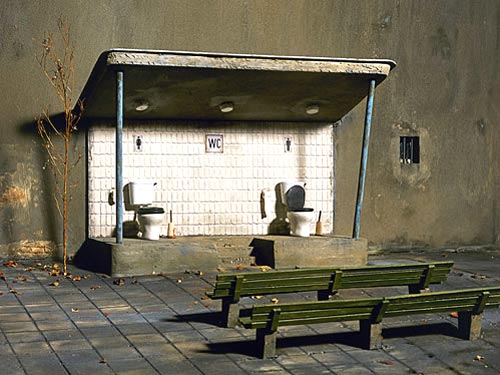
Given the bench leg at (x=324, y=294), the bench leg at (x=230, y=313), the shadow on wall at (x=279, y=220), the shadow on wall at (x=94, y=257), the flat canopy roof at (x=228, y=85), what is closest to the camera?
the bench leg at (x=230, y=313)

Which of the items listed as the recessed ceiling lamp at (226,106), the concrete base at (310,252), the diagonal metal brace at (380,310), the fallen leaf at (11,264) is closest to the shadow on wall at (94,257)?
the fallen leaf at (11,264)

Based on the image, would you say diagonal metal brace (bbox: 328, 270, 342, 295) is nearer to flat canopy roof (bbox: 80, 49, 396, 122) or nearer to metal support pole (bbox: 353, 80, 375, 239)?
flat canopy roof (bbox: 80, 49, 396, 122)

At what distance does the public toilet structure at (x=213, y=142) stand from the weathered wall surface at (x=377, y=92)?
17.3 inches

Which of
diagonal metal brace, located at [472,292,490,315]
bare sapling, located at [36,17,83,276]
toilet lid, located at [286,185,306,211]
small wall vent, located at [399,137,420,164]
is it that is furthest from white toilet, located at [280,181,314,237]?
diagonal metal brace, located at [472,292,490,315]

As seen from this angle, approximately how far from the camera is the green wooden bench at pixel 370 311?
7.43m

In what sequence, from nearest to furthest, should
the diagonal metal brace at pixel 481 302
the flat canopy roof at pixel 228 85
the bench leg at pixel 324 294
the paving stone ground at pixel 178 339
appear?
the paving stone ground at pixel 178 339 < the diagonal metal brace at pixel 481 302 < the bench leg at pixel 324 294 < the flat canopy roof at pixel 228 85

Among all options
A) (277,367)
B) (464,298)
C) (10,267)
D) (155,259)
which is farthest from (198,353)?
(10,267)

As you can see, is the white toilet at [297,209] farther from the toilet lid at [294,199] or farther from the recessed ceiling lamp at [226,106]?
the recessed ceiling lamp at [226,106]

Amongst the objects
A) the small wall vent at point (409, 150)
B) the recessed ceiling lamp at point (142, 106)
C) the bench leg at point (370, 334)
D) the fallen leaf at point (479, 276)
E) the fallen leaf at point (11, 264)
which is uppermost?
the recessed ceiling lamp at point (142, 106)

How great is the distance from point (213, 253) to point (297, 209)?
5.87ft

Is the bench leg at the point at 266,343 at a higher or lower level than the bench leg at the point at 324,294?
lower

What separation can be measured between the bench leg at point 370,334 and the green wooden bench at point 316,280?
1064mm

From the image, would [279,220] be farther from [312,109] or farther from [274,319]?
[274,319]

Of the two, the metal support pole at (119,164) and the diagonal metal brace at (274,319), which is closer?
the diagonal metal brace at (274,319)
